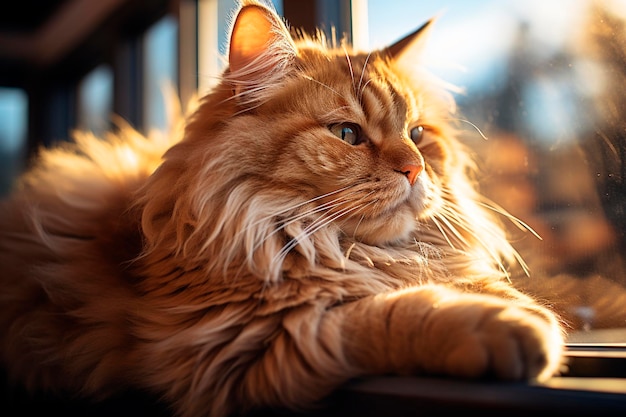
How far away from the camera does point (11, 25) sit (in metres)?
4.71

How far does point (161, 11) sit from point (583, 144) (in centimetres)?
278

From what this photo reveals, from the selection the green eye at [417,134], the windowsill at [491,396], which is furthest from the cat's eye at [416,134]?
the windowsill at [491,396]

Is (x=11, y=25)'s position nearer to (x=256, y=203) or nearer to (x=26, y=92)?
(x=26, y=92)

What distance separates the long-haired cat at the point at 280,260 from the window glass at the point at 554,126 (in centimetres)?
14

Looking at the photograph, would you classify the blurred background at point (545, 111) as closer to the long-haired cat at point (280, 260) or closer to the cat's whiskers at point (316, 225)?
the long-haired cat at point (280, 260)

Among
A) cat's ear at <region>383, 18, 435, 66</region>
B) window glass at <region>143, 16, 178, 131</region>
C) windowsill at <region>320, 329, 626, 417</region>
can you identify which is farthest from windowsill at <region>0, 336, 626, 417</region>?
window glass at <region>143, 16, 178, 131</region>

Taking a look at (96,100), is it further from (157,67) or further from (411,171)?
(411,171)

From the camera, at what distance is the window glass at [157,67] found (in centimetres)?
314

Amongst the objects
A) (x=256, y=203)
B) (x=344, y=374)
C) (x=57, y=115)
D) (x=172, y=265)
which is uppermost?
(x=57, y=115)

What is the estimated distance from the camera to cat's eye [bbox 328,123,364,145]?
45.8 inches

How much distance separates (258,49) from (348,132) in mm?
262

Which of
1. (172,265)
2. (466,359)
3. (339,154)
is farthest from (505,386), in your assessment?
(172,265)

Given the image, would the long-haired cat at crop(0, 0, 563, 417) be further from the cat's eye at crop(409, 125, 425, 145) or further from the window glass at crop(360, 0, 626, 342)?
the window glass at crop(360, 0, 626, 342)

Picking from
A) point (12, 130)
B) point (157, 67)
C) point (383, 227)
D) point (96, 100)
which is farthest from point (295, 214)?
point (12, 130)
